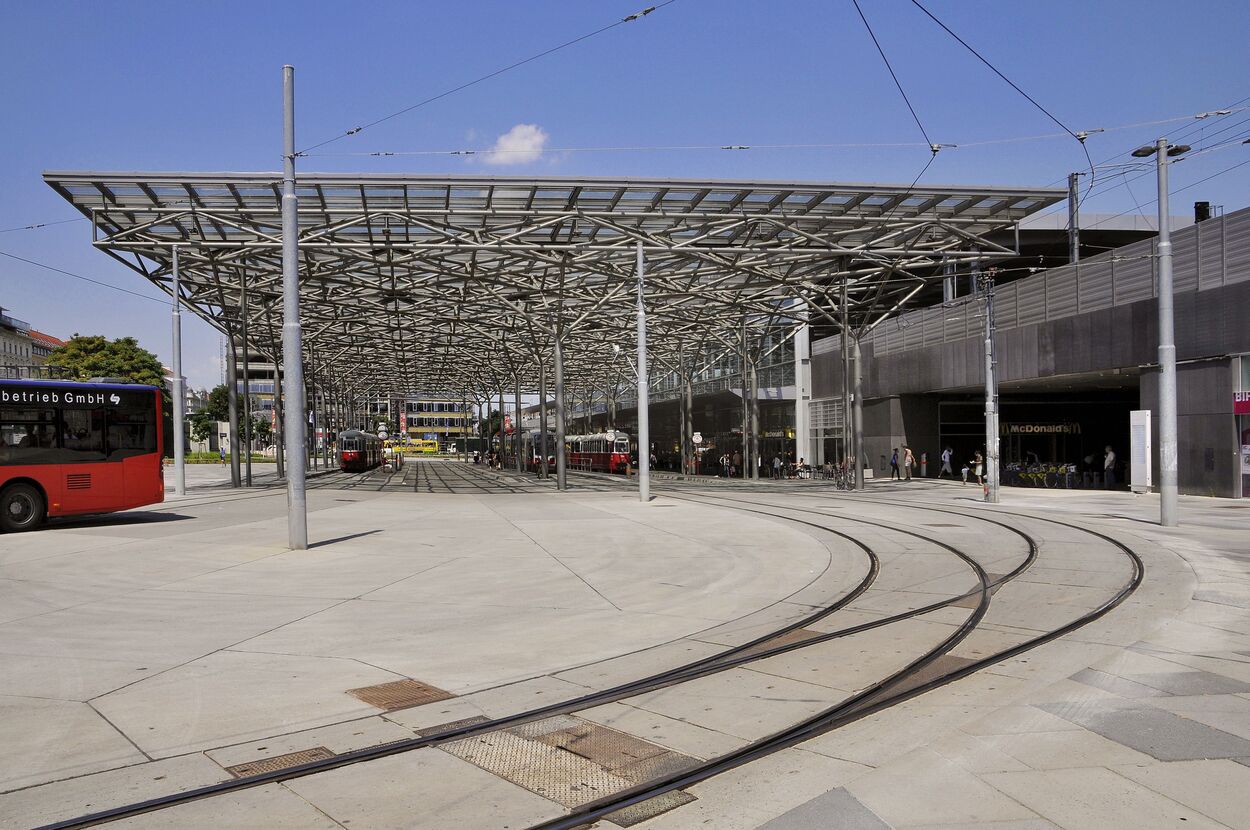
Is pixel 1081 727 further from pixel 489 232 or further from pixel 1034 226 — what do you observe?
pixel 1034 226

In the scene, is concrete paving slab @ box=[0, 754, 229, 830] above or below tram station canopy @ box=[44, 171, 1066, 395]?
below

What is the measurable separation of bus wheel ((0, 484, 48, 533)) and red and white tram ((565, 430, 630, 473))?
153ft

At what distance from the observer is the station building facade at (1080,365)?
2902 cm

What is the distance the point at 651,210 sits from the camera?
103 ft

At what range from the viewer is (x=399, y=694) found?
714cm

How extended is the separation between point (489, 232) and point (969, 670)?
29.2 m

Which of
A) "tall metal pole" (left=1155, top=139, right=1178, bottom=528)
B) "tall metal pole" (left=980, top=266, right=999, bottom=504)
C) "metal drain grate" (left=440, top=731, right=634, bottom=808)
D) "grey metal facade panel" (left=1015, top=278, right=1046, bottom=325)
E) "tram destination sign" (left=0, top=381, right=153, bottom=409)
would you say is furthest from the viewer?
"grey metal facade panel" (left=1015, top=278, right=1046, bottom=325)

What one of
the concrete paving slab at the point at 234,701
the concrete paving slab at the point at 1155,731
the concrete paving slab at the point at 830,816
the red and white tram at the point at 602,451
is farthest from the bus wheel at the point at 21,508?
the red and white tram at the point at 602,451

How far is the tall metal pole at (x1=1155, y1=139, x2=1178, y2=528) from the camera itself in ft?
65.9

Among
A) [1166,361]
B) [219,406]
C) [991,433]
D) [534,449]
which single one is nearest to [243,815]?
[1166,361]

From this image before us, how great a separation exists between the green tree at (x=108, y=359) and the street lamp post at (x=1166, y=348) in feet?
254

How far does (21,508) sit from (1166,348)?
24993mm

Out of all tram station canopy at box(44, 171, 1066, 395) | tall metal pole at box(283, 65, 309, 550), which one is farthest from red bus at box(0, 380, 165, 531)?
tram station canopy at box(44, 171, 1066, 395)

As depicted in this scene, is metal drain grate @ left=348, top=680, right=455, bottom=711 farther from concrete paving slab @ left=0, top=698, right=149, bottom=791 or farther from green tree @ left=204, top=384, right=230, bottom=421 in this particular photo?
green tree @ left=204, top=384, right=230, bottom=421
